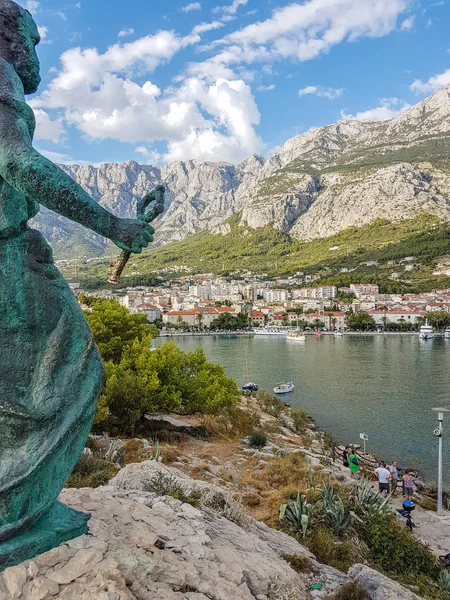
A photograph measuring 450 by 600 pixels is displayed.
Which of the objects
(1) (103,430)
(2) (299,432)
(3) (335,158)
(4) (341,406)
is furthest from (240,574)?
(3) (335,158)

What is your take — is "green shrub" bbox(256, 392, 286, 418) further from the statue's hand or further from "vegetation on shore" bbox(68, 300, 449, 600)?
the statue's hand

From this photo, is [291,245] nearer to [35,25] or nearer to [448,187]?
[448,187]

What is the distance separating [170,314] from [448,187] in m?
77.1

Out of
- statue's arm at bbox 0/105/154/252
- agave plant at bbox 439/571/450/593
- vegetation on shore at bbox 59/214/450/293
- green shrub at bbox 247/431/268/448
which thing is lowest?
green shrub at bbox 247/431/268/448

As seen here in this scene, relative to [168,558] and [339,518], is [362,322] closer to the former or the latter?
[339,518]

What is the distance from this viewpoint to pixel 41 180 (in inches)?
69.2

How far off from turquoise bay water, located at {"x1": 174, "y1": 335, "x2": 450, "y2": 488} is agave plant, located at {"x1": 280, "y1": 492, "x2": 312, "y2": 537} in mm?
9582

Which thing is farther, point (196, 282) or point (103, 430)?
point (196, 282)

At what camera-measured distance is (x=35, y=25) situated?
2.25 meters

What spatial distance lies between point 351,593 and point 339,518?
7.41 ft

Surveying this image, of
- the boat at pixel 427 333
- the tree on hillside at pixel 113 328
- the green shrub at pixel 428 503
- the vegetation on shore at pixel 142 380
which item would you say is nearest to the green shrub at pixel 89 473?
the vegetation on shore at pixel 142 380

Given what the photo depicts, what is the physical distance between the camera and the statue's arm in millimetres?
1753

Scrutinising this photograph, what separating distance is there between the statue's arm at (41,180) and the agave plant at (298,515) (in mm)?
5064

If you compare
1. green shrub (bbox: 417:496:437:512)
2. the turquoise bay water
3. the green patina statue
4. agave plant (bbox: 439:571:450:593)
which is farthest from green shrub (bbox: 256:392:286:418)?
the green patina statue
